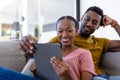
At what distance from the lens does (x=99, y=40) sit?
1833 mm

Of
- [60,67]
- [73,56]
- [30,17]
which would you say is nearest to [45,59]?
[60,67]

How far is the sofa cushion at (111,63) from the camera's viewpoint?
1716mm

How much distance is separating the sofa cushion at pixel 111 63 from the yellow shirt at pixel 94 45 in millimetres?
51

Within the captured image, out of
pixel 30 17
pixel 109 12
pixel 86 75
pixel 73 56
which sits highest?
pixel 30 17

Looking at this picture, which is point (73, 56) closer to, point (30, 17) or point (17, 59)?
point (17, 59)

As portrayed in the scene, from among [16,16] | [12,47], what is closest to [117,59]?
[12,47]

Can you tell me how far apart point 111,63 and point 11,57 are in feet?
2.60

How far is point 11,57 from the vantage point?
1.85 meters

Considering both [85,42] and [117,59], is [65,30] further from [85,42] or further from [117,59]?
[117,59]

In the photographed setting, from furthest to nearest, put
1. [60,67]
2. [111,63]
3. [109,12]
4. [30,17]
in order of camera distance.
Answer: [30,17], [109,12], [111,63], [60,67]

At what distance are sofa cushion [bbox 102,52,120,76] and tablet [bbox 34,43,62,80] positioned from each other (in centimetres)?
69

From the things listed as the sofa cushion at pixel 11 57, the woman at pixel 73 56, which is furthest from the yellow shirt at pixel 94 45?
the sofa cushion at pixel 11 57

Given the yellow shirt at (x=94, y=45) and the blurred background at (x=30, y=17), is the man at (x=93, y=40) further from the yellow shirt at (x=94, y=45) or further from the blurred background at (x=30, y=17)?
the blurred background at (x=30, y=17)

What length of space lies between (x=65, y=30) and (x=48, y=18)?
2484 mm
